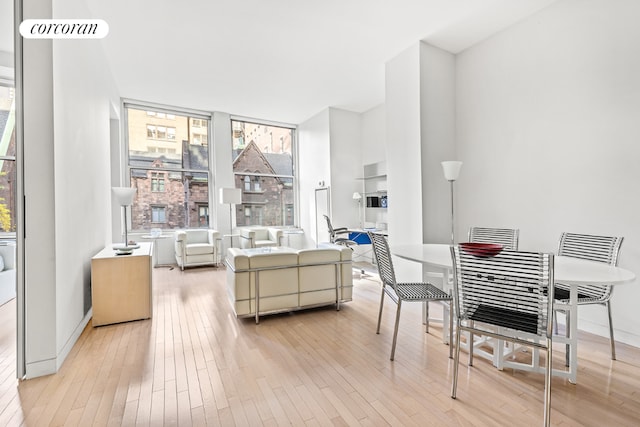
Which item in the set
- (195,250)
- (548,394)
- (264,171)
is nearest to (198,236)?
(195,250)

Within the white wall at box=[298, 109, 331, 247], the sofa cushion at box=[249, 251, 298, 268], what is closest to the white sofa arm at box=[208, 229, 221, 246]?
the white wall at box=[298, 109, 331, 247]

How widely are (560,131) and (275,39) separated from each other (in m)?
3.46

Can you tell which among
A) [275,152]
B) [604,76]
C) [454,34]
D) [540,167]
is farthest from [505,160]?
[275,152]

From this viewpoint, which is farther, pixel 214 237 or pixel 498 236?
pixel 214 237

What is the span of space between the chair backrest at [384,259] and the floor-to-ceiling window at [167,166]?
531cm

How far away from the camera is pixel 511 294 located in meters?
1.63

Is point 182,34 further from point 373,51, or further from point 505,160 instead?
point 505,160

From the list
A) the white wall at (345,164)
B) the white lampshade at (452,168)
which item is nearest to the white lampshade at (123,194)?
the white lampshade at (452,168)

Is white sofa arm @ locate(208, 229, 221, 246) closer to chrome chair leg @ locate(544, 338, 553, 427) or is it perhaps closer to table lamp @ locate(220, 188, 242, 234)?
table lamp @ locate(220, 188, 242, 234)

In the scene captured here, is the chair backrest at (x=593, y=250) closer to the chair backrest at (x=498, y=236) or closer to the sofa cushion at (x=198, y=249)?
the chair backrest at (x=498, y=236)

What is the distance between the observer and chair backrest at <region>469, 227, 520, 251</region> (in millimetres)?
2883

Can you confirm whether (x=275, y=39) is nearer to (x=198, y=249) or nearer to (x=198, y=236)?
(x=198, y=249)

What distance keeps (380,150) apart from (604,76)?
385 centimetres

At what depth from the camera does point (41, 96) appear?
2.09 metres
